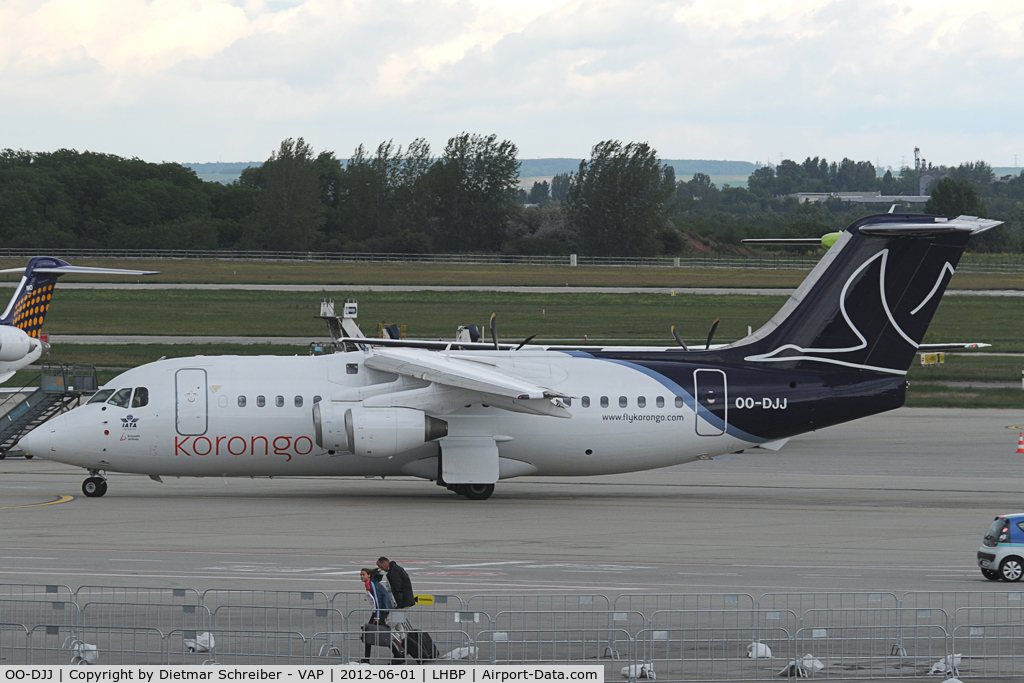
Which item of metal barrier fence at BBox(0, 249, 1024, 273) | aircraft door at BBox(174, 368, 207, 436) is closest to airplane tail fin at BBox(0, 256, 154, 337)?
aircraft door at BBox(174, 368, 207, 436)

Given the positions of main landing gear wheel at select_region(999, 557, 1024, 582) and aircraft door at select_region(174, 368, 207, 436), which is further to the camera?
aircraft door at select_region(174, 368, 207, 436)

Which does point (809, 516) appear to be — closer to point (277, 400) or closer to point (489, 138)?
point (277, 400)

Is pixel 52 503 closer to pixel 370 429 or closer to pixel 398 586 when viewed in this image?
pixel 370 429

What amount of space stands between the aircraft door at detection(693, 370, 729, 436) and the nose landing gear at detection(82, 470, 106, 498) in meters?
14.0

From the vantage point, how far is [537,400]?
26703mm

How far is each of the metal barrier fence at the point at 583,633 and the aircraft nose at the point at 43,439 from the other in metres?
9.69

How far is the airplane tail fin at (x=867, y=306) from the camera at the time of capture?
2866cm

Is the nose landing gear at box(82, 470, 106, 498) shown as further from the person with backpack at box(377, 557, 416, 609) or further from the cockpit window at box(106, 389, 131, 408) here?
the person with backpack at box(377, 557, 416, 609)

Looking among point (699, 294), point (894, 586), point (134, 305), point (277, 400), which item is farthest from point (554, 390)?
point (699, 294)

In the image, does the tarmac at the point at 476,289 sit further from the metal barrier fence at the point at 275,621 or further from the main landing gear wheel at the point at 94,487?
the metal barrier fence at the point at 275,621

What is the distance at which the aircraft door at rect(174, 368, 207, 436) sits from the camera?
27594mm

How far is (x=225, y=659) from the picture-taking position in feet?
46.0

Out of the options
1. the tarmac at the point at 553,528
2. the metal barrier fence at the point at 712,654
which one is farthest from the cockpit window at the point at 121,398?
the metal barrier fence at the point at 712,654

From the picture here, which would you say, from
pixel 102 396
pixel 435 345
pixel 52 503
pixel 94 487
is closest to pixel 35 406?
pixel 102 396
